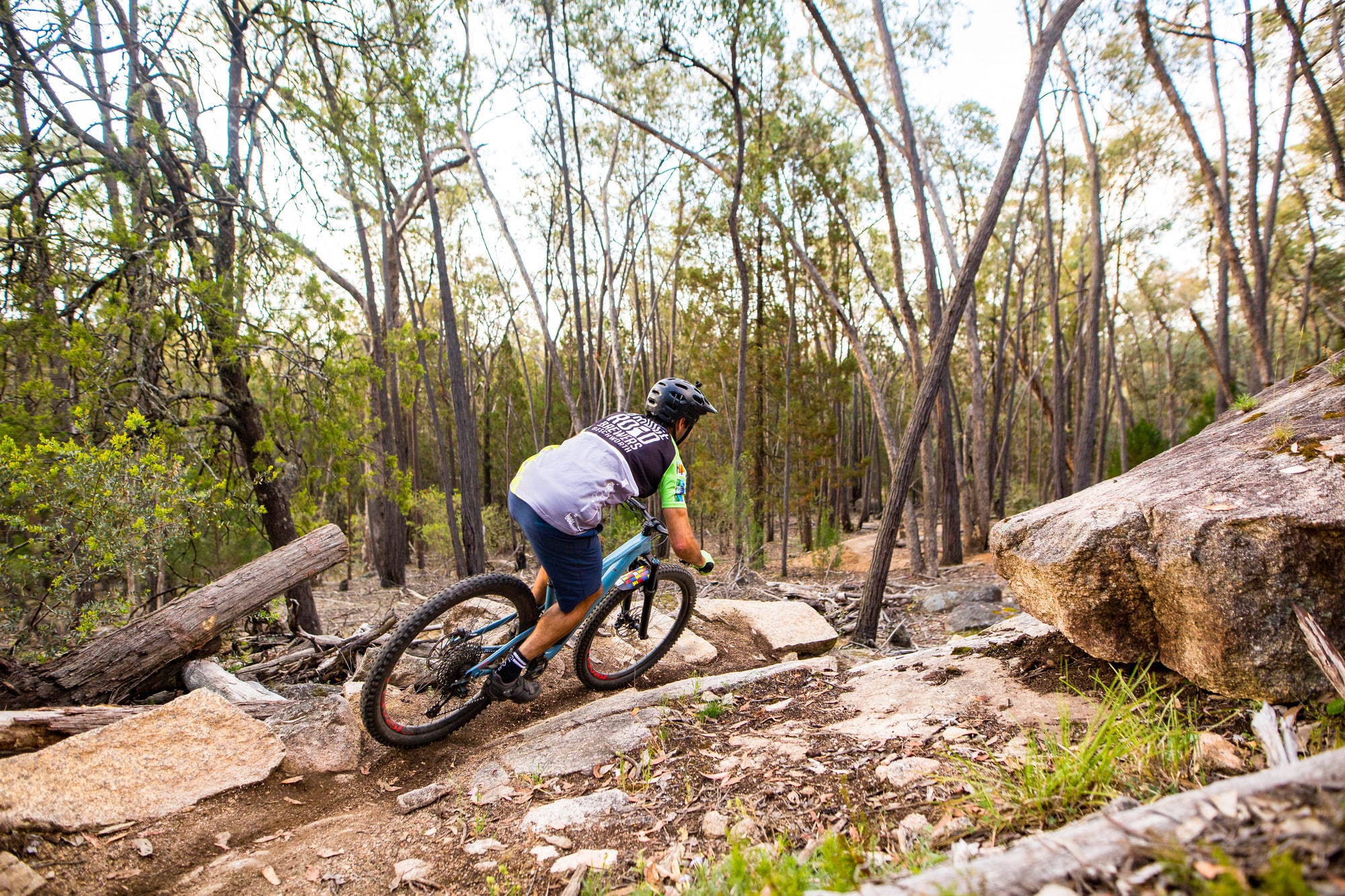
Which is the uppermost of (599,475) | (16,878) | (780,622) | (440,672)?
(599,475)

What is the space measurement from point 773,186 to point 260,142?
918cm

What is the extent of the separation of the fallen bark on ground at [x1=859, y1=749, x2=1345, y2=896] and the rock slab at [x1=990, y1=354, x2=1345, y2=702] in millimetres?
1345

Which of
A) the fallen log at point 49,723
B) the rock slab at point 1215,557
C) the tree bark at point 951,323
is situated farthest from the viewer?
the tree bark at point 951,323

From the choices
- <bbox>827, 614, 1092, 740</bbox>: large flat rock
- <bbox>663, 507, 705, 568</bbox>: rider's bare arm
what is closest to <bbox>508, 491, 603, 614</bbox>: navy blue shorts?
<bbox>663, 507, 705, 568</bbox>: rider's bare arm

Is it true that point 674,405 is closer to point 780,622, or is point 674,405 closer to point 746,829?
point 746,829

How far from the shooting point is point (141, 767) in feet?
9.37

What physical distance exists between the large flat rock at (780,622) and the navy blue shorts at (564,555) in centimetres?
233

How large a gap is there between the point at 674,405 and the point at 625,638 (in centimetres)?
191

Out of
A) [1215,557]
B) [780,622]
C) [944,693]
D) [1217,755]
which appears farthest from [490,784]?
[780,622]

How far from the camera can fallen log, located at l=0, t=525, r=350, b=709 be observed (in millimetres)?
3477

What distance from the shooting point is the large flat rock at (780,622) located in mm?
5383

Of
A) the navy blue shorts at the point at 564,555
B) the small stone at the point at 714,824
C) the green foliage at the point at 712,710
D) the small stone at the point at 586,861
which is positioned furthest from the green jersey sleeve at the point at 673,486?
the small stone at the point at 586,861

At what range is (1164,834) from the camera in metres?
1.30

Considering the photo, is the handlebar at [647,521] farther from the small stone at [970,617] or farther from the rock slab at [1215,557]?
the small stone at [970,617]
